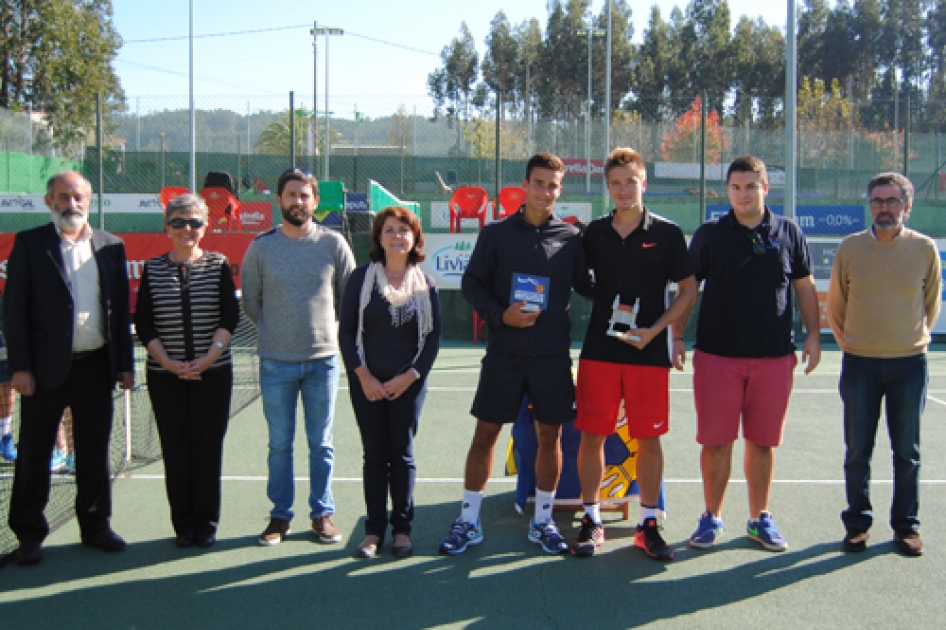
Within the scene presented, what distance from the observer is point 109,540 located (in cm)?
433

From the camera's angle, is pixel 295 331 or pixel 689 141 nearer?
pixel 295 331

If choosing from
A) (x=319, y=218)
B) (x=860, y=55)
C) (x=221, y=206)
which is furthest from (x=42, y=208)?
(x=860, y=55)

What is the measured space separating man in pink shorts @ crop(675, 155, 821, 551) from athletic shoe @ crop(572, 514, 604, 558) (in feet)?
1.59

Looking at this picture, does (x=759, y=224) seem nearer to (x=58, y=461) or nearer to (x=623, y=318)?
(x=623, y=318)

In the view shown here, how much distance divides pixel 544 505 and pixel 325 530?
44.2 inches

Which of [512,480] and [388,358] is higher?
[388,358]

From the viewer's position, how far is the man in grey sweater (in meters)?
4.41

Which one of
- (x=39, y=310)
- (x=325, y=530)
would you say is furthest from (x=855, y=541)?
(x=39, y=310)

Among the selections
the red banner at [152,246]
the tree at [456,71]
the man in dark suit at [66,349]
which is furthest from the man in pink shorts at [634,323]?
the tree at [456,71]

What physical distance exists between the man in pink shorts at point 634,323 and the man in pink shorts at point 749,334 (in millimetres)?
221

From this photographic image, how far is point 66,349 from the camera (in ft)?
13.7

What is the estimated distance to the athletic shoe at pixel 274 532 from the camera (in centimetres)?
444

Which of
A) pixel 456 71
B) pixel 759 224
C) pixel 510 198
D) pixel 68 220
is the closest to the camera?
pixel 68 220

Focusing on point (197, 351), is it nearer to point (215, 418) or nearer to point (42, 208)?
point (215, 418)
